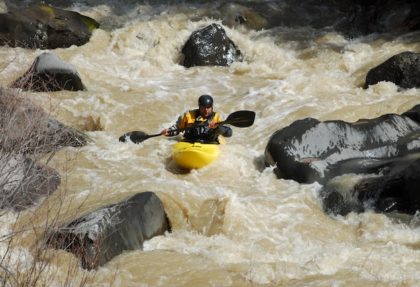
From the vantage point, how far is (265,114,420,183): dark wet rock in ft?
22.9

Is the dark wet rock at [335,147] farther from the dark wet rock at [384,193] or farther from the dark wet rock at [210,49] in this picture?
the dark wet rock at [210,49]

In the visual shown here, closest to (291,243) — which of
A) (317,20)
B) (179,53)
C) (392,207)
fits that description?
(392,207)

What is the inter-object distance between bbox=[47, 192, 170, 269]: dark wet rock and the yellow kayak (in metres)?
1.46

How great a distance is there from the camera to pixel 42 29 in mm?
11297

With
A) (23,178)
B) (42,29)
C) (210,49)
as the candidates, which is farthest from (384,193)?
(42,29)

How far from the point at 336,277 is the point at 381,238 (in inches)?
43.3

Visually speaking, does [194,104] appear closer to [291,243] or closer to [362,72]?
[362,72]

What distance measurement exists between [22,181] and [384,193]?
352cm

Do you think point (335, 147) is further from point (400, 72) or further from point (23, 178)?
point (23, 178)

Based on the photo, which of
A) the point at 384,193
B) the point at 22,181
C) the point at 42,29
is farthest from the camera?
the point at 42,29

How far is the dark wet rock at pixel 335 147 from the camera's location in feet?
22.9

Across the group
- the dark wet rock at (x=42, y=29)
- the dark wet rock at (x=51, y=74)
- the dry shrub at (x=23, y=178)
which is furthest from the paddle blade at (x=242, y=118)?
the dark wet rock at (x=42, y=29)

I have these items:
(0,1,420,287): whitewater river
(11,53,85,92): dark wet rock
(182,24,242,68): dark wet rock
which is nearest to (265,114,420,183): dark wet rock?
(0,1,420,287): whitewater river

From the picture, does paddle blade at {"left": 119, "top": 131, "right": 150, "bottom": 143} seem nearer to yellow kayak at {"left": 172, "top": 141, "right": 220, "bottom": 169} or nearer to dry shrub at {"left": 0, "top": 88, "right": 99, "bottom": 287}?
yellow kayak at {"left": 172, "top": 141, "right": 220, "bottom": 169}
